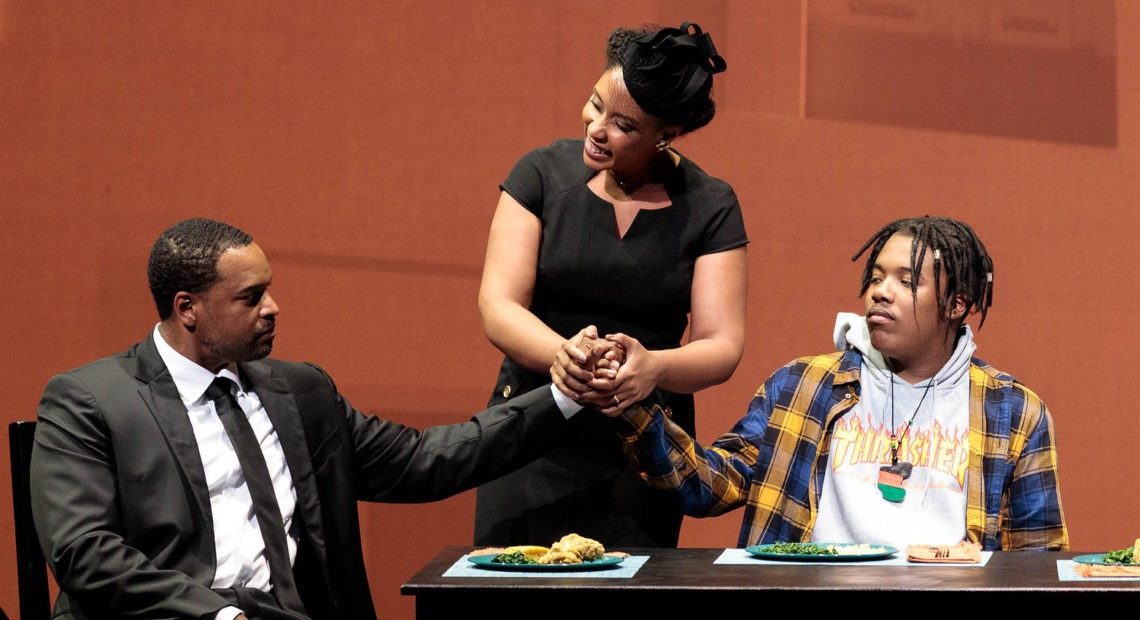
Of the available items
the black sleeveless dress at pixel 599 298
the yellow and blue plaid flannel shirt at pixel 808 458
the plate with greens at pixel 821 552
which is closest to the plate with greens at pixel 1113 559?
the plate with greens at pixel 821 552

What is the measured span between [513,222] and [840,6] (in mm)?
1586

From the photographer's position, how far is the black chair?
2.38 meters

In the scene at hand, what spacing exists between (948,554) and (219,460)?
1.14 m

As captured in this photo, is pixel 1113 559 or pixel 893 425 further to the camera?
pixel 893 425

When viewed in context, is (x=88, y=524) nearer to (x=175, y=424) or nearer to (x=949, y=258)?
(x=175, y=424)

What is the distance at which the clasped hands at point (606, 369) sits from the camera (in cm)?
232

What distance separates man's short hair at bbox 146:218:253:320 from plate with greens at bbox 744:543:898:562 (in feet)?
3.20

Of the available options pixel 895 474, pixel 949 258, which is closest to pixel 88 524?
pixel 895 474

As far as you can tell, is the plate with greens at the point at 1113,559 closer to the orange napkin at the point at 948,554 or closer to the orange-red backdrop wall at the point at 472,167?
the orange napkin at the point at 948,554

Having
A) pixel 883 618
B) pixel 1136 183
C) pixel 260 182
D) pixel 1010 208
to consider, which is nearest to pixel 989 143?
pixel 1010 208

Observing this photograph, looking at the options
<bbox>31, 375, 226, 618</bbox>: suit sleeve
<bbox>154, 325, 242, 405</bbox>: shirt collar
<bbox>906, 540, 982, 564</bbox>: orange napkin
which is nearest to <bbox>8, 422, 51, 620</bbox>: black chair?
<bbox>31, 375, 226, 618</bbox>: suit sleeve

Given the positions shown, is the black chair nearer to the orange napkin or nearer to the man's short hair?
the man's short hair

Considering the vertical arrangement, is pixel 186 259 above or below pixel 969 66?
below

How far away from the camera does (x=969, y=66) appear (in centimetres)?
380
